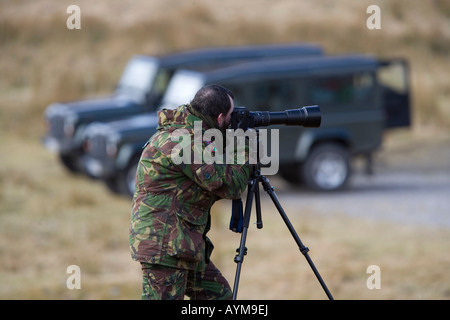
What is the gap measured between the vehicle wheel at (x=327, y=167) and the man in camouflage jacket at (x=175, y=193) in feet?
24.6

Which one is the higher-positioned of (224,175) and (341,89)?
(341,89)

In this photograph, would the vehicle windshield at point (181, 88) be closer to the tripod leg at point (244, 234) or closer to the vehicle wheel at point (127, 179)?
the vehicle wheel at point (127, 179)

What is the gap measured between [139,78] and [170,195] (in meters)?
8.71

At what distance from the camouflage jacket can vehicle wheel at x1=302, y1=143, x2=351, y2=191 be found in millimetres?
7521

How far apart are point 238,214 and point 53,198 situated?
720cm

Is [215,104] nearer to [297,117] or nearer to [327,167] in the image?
[297,117]

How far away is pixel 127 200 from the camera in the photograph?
10.9m

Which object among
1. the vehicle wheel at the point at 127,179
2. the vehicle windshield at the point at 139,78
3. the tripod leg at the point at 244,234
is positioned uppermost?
the vehicle windshield at the point at 139,78

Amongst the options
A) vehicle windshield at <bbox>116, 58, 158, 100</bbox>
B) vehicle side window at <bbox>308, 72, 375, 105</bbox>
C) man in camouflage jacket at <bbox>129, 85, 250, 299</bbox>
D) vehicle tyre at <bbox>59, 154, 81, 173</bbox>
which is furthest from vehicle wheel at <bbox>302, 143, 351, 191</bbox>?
man in camouflage jacket at <bbox>129, 85, 250, 299</bbox>

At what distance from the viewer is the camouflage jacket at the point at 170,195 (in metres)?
4.00

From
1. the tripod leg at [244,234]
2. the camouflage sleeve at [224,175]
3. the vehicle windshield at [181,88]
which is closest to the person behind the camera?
the camouflage sleeve at [224,175]

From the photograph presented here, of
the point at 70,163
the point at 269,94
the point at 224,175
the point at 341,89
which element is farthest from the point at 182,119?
the point at 70,163

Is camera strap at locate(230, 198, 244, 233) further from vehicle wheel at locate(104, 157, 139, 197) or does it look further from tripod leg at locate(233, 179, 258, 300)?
vehicle wheel at locate(104, 157, 139, 197)

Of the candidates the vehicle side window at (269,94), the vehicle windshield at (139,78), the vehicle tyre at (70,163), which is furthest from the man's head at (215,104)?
the vehicle tyre at (70,163)
